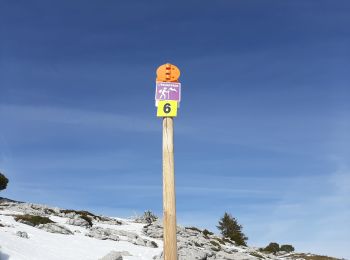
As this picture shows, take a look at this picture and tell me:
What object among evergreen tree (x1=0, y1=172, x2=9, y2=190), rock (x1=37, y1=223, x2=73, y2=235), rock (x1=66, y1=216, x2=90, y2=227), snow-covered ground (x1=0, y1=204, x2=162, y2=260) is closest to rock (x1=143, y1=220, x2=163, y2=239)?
rock (x1=66, y1=216, x2=90, y2=227)

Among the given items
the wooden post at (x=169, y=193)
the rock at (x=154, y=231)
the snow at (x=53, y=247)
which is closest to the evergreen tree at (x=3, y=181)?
the rock at (x=154, y=231)

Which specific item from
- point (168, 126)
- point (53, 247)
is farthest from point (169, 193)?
point (53, 247)

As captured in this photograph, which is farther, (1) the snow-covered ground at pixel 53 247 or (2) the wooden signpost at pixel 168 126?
(1) the snow-covered ground at pixel 53 247

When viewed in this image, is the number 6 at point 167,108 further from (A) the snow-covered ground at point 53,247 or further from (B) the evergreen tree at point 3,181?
(B) the evergreen tree at point 3,181

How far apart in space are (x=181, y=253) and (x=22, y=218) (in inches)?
531

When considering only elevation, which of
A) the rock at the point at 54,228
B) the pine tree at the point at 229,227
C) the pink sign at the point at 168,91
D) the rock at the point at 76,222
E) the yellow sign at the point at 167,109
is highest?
the pine tree at the point at 229,227

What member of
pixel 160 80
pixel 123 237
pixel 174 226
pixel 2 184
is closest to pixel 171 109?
pixel 160 80

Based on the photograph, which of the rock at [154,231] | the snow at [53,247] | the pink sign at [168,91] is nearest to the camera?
the pink sign at [168,91]

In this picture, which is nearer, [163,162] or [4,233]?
[163,162]

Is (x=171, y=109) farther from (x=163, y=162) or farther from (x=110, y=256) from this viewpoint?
(x=110, y=256)

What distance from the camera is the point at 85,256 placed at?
2272 centimetres

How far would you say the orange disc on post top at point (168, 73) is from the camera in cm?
642

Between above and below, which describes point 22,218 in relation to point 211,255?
above

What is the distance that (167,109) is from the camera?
6.43 metres
